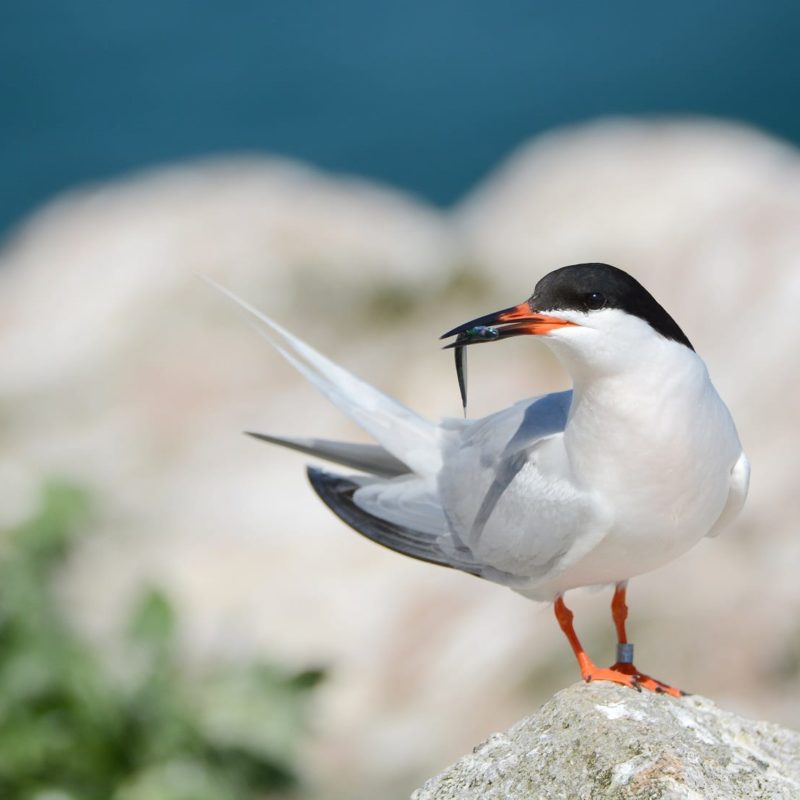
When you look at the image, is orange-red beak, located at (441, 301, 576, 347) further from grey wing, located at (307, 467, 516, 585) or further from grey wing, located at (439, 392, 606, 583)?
grey wing, located at (307, 467, 516, 585)

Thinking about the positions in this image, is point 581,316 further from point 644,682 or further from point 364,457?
point 364,457

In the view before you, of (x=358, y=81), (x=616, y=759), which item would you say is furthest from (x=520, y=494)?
(x=358, y=81)

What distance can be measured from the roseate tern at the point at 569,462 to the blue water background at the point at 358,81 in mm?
21691

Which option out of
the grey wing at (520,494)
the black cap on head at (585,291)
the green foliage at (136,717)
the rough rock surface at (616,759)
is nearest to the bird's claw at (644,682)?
the rough rock surface at (616,759)

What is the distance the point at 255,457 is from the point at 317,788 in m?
3.54

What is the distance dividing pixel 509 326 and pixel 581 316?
191 mm

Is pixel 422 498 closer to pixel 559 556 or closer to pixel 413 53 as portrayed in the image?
pixel 559 556

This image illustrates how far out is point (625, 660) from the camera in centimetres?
436

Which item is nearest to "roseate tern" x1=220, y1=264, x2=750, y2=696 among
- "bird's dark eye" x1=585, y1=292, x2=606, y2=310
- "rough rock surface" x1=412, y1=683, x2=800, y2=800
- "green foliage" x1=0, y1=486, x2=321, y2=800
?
"bird's dark eye" x1=585, y1=292, x2=606, y2=310

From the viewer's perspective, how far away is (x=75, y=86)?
2898 centimetres

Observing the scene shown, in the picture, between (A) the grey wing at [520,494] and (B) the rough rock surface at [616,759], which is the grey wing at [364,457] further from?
(B) the rough rock surface at [616,759]

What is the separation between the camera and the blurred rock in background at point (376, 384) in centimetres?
721

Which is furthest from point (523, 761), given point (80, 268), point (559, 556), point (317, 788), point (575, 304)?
point (80, 268)

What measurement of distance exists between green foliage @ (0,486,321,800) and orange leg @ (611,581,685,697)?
291 cm
